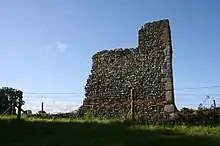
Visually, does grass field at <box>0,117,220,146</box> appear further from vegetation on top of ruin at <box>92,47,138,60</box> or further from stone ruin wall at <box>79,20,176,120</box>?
vegetation on top of ruin at <box>92,47,138,60</box>

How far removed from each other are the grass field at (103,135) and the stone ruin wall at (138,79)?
385 centimetres

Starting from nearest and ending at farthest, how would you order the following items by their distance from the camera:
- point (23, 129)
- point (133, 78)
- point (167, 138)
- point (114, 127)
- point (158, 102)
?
point (167, 138) < point (23, 129) < point (114, 127) < point (158, 102) < point (133, 78)

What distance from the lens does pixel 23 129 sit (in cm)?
1059

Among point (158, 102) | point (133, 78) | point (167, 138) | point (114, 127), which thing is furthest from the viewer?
point (133, 78)

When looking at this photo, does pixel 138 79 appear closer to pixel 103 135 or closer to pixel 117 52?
pixel 117 52

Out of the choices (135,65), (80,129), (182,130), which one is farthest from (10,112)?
(182,130)

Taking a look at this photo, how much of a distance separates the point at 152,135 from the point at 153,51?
7.71m

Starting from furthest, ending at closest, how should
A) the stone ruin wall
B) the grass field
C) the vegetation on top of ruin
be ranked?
1. the vegetation on top of ruin
2. the stone ruin wall
3. the grass field

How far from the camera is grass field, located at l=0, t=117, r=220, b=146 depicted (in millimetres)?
8523

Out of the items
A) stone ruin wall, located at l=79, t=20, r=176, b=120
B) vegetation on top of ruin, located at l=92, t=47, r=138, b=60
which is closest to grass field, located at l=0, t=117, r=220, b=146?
stone ruin wall, located at l=79, t=20, r=176, b=120

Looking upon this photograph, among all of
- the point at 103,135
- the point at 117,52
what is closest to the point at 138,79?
the point at 117,52

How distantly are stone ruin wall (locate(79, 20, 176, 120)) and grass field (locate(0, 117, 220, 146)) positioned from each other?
3.85 metres

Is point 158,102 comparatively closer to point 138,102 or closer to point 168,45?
point 138,102

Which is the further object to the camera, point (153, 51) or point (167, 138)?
point (153, 51)
